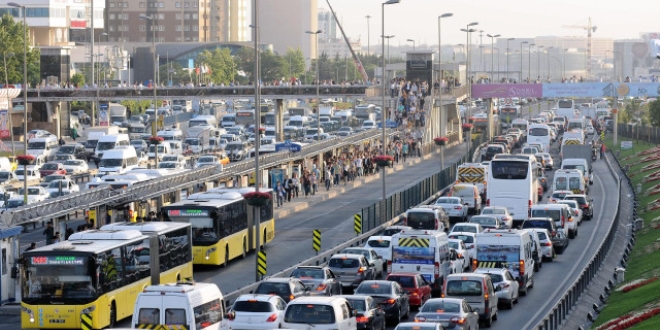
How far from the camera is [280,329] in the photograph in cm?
2766

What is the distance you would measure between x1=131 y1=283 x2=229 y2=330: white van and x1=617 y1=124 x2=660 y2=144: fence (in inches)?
3554

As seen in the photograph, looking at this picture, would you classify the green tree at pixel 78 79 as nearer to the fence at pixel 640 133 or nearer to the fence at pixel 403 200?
the fence at pixel 640 133

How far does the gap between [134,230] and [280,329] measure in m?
10.2

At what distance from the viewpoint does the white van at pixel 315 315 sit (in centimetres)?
2942

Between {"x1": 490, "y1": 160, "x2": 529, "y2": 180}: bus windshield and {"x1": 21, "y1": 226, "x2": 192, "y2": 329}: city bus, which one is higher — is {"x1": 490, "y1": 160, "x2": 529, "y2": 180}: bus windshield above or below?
above

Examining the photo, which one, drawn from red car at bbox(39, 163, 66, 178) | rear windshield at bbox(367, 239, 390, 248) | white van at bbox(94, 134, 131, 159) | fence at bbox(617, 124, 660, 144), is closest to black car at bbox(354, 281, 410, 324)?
rear windshield at bbox(367, 239, 390, 248)

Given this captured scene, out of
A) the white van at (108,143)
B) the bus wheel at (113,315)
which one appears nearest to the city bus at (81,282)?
the bus wheel at (113,315)

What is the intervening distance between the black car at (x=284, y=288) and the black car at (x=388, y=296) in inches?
61.3

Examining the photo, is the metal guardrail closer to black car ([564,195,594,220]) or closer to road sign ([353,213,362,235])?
black car ([564,195,594,220])

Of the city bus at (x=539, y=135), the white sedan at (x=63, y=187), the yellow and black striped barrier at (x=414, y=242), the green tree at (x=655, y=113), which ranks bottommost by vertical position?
the white sedan at (x=63, y=187)

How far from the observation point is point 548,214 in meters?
54.4

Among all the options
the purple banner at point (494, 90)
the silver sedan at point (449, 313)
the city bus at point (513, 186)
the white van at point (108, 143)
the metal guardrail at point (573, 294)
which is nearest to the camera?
the silver sedan at point (449, 313)

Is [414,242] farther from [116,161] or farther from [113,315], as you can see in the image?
[116,161]

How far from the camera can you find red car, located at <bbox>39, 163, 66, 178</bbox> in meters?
78.9
